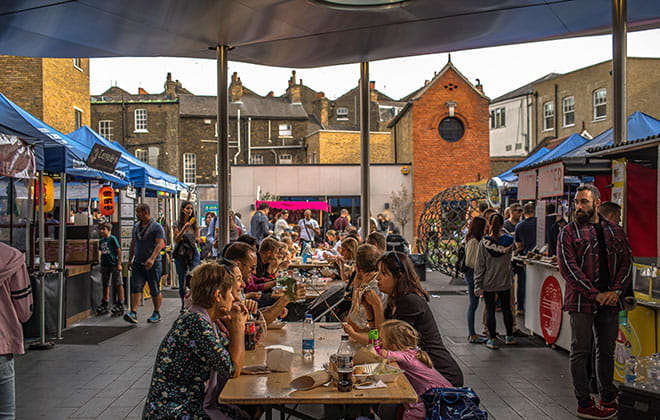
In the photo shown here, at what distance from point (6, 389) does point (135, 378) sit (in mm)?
2442

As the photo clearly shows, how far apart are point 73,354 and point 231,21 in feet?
16.3

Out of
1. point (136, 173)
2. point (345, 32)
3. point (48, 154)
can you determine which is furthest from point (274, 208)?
point (345, 32)

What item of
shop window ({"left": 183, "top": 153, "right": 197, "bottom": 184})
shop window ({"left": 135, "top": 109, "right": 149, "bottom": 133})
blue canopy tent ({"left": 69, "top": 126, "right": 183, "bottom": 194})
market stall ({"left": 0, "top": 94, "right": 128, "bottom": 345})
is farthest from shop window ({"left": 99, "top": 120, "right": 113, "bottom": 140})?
market stall ({"left": 0, "top": 94, "right": 128, "bottom": 345})

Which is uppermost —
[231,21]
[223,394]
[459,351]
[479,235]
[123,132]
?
[123,132]

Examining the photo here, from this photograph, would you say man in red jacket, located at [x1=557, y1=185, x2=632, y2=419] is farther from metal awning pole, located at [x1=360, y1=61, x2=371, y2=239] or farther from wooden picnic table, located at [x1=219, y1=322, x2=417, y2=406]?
metal awning pole, located at [x1=360, y1=61, x2=371, y2=239]

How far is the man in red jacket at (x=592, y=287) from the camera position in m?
5.07

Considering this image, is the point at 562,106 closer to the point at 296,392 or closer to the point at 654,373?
the point at 654,373

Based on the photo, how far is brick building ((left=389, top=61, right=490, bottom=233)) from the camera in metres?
30.7

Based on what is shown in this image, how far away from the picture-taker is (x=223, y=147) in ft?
22.2

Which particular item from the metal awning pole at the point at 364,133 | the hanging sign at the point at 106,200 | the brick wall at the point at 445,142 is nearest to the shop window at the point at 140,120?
the brick wall at the point at 445,142

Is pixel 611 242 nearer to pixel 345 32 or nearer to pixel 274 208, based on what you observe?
pixel 345 32

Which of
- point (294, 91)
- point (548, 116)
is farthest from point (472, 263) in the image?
point (294, 91)

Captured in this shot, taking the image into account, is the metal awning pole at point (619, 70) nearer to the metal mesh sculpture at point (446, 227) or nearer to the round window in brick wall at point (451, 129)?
the metal mesh sculpture at point (446, 227)

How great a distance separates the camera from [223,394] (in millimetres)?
2977
